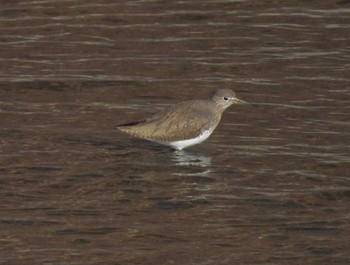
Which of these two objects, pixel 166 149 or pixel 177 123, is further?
pixel 166 149

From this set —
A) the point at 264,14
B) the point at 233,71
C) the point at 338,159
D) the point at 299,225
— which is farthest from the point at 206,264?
the point at 264,14

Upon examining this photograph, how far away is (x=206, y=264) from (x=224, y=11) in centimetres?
1197

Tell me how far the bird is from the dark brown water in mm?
232

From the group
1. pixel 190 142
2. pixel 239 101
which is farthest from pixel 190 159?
pixel 239 101

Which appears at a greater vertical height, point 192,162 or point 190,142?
point 190,142

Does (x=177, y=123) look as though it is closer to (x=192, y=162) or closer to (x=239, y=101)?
(x=192, y=162)

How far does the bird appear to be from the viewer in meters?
19.7

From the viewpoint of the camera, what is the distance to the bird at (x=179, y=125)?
19.7 metres

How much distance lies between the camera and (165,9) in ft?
86.9

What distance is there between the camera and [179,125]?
65.3ft

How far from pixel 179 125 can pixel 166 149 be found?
559 millimetres

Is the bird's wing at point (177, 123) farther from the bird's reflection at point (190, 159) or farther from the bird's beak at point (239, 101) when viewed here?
the bird's beak at point (239, 101)

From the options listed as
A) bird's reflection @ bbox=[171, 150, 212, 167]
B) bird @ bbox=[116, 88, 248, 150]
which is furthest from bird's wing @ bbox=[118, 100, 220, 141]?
bird's reflection @ bbox=[171, 150, 212, 167]

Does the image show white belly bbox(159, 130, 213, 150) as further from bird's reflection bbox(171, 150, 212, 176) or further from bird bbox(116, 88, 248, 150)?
bird's reflection bbox(171, 150, 212, 176)
